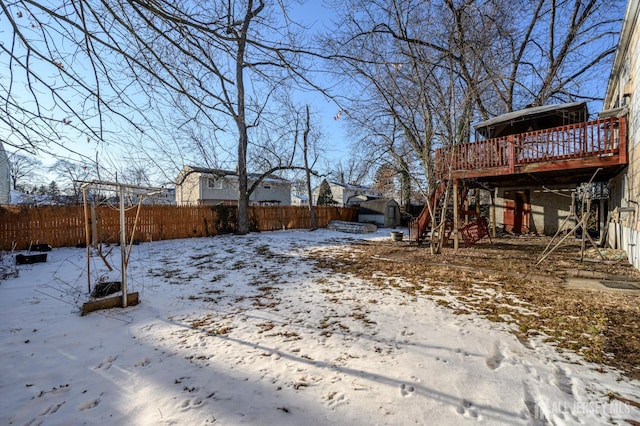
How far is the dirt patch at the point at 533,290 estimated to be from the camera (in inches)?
117

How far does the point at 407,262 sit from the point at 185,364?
596cm

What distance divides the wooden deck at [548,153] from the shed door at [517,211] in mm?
4355

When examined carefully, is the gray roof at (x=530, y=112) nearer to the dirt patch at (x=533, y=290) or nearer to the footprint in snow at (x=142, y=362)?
the dirt patch at (x=533, y=290)

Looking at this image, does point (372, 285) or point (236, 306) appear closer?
point (236, 306)

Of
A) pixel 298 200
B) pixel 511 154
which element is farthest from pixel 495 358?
pixel 298 200

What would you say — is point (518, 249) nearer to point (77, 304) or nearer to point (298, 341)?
point (298, 341)

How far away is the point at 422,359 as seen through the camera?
8.70 ft

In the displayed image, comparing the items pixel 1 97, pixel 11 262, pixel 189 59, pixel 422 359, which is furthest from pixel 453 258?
pixel 11 262

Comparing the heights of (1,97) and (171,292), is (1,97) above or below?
Answer: above

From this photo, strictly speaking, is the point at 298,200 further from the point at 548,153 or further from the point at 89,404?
the point at 89,404

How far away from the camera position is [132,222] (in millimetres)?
12320

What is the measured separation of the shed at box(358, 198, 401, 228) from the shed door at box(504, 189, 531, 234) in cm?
826

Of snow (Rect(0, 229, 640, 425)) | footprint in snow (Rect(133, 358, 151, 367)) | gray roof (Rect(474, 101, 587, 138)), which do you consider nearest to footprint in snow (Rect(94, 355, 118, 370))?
snow (Rect(0, 229, 640, 425))

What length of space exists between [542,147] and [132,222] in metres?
15.0
